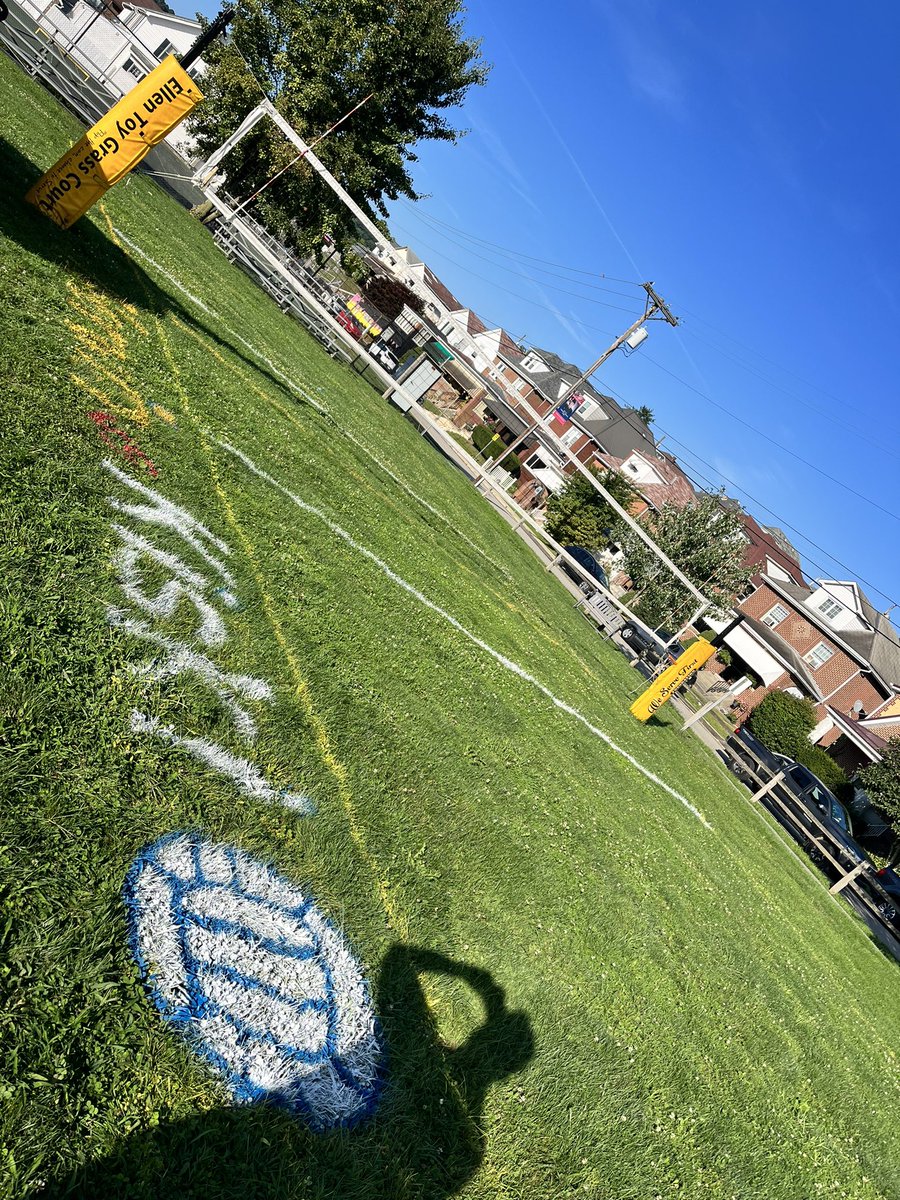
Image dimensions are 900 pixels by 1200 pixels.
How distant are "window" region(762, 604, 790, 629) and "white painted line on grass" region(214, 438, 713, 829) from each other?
38.6m

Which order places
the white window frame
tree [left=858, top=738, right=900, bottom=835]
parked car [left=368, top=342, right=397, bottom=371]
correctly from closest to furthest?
tree [left=858, top=738, right=900, bottom=835] < parked car [left=368, top=342, right=397, bottom=371] < the white window frame

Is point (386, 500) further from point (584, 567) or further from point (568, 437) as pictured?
point (568, 437)

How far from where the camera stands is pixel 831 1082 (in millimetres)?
8070

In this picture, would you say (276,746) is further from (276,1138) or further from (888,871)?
(888,871)

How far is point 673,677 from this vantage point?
16.2 metres

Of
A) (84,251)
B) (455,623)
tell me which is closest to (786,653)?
(455,623)

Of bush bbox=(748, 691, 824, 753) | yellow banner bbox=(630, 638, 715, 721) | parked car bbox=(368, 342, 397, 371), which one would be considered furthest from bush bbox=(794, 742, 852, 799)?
parked car bbox=(368, 342, 397, 371)

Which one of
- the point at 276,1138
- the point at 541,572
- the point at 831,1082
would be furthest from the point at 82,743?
the point at 541,572

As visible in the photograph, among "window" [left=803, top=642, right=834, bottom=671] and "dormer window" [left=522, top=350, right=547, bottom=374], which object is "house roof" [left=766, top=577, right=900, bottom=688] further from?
"dormer window" [left=522, top=350, right=547, bottom=374]

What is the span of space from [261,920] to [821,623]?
50.7m

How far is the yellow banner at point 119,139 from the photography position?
8.40 m

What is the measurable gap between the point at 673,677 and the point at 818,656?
120 feet

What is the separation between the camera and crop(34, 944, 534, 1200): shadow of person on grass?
2383 mm

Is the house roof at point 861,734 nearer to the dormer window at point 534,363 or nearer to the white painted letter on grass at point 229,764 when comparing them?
the white painted letter on grass at point 229,764
